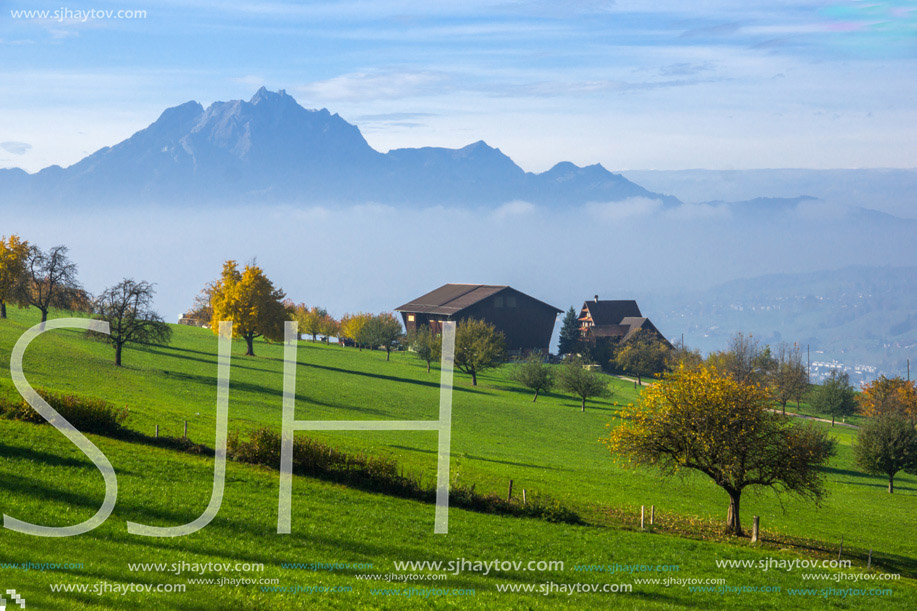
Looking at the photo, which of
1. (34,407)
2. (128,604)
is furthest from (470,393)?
(128,604)

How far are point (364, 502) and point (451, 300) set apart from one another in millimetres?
117923

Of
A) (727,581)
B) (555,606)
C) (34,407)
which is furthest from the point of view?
(34,407)

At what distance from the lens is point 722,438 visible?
33.5m

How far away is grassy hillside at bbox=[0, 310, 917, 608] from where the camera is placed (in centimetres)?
2034

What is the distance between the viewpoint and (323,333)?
146 metres

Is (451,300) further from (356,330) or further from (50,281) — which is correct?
(50,281)

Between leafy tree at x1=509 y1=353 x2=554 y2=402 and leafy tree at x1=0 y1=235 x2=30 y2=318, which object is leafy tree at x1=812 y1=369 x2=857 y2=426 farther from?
leafy tree at x1=0 y1=235 x2=30 y2=318

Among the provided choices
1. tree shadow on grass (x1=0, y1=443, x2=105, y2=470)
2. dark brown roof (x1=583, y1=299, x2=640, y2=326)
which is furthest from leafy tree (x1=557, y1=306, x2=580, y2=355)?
tree shadow on grass (x1=0, y1=443, x2=105, y2=470)

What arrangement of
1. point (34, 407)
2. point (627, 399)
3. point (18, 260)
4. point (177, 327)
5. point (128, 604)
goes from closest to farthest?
point (128, 604) < point (34, 407) < point (18, 260) < point (627, 399) < point (177, 327)

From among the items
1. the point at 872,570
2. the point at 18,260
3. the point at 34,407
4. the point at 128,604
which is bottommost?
the point at 872,570

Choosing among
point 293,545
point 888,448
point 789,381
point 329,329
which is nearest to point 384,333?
point 329,329

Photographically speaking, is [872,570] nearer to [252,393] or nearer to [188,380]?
[252,393]

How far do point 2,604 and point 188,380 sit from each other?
49.8 metres

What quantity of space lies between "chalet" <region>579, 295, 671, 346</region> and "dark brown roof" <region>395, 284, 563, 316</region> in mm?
16433
